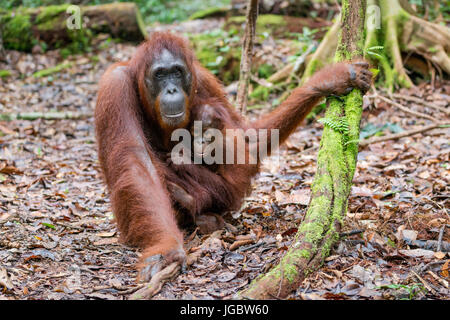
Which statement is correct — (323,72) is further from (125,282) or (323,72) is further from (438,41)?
(438,41)

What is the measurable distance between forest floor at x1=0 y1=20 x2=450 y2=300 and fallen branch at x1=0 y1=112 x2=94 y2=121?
174 mm

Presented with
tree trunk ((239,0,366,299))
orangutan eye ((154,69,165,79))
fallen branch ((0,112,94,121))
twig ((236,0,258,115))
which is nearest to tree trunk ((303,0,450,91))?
twig ((236,0,258,115))

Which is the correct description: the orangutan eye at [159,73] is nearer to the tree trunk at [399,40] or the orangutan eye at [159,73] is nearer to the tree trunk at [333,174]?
the tree trunk at [333,174]

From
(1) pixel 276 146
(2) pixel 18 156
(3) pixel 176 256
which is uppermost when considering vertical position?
(1) pixel 276 146

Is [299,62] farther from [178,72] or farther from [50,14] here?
[50,14]

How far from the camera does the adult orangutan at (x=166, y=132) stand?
12.6ft

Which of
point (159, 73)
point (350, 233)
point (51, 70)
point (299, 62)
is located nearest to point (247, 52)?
point (159, 73)

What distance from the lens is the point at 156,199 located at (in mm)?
3955

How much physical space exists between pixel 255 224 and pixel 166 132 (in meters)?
1.18

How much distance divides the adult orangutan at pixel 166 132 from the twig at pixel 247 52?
25.1 inches

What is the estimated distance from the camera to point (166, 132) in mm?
4445
